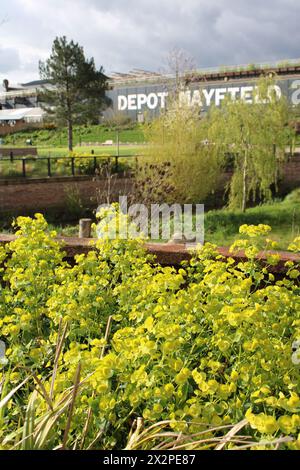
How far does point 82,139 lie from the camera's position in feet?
136

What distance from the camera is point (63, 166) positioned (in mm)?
20000

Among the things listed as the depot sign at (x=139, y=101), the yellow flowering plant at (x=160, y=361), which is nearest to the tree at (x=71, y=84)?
the depot sign at (x=139, y=101)

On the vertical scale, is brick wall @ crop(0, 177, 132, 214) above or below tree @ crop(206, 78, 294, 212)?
below

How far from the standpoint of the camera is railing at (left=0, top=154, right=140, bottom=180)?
61.9 feet

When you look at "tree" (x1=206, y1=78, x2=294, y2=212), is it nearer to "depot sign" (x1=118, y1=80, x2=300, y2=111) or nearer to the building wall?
the building wall

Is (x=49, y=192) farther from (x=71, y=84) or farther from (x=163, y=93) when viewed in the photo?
(x=163, y=93)

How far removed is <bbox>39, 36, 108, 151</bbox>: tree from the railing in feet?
41.3

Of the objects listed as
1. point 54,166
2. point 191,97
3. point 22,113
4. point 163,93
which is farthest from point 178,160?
point 22,113

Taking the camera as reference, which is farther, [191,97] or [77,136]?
[77,136]

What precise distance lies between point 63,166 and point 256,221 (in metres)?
7.41

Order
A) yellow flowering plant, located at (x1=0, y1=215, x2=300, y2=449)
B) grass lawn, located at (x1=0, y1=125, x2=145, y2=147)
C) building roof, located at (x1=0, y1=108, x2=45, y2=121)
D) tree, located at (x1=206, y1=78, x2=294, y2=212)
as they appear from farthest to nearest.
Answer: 1. building roof, located at (x1=0, y1=108, x2=45, y2=121)
2. grass lawn, located at (x1=0, y1=125, x2=145, y2=147)
3. tree, located at (x1=206, y1=78, x2=294, y2=212)
4. yellow flowering plant, located at (x1=0, y1=215, x2=300, y2=449)

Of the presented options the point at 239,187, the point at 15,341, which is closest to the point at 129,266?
the point at 15,341

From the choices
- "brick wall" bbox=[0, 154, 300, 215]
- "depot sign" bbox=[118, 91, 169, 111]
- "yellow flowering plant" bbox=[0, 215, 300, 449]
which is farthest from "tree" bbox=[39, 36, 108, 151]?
"yellow flowering plant" bbox=[0, 215, 300, 449]
